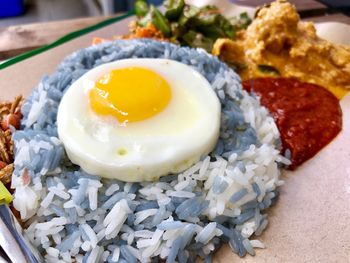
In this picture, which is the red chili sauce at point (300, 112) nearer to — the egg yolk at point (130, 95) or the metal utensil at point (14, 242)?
the egg yolk at point (130, 95)

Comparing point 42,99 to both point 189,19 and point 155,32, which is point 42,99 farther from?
point 189,19

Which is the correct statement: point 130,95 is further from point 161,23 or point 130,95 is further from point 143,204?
point 161,23

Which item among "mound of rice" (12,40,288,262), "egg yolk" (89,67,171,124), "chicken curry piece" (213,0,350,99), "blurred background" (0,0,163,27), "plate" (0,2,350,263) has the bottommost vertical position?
"blurred background" (0,0,163,27)

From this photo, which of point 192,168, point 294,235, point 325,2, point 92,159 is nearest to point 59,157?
point 92,159

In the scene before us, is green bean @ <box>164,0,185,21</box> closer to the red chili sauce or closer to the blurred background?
the red chili sauce

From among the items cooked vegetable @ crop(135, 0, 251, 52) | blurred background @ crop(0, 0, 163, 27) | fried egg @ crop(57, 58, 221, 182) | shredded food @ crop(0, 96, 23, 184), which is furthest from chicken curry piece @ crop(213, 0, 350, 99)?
blurred background @ crop(0, 0, 163, 27)

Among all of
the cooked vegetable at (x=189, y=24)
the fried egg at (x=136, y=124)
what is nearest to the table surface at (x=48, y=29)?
the cooked vegetable at (x=189, y=24)

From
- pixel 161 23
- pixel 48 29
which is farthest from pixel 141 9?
pixel 48 29
